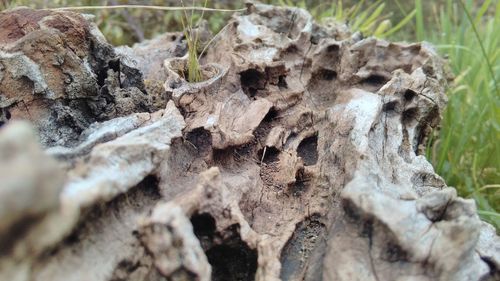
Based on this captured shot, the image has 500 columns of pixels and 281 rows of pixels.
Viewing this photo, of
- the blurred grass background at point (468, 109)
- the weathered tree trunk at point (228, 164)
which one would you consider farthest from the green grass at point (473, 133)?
the weathered tree trunk at point (228, 164)

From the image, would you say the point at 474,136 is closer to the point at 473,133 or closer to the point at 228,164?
the point at 473,133

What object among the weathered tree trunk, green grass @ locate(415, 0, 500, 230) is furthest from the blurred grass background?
the weathered tree trunk

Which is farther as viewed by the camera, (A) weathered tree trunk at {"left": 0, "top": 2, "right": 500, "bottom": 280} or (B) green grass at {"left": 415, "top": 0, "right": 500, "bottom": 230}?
(B) green grass at {"left": 415, "top": 0, "right": 500, "bottom": 230}

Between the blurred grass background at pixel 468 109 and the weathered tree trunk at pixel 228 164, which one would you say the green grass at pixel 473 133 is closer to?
the blurred grass background at pixel 468 109

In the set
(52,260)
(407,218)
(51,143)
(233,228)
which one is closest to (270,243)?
(233,228)

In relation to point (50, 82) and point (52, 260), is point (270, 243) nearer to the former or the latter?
point (52, 260)

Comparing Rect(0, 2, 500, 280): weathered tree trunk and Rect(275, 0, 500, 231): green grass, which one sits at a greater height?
Rect(0, 2, 500, 280): weathered tree trunk

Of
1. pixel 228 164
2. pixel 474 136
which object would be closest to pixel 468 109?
pixel 474 136

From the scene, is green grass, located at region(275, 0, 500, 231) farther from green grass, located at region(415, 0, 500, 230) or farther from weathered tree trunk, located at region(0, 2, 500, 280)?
weathered tree trunk, located at region(0, 2, 500, 280)

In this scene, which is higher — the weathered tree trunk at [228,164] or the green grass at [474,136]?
the weathered tree trunk at [228,164]
